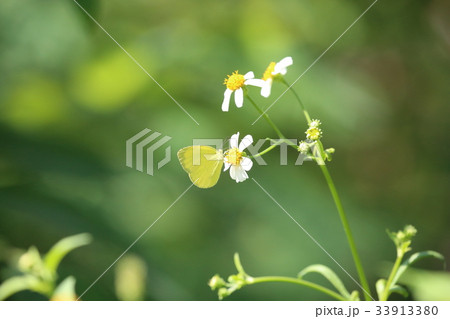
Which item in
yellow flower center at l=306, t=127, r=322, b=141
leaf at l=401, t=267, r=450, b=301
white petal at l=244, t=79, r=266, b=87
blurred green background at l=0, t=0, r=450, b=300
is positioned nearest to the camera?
yellow flower center at l=306, t=127, r=322, b=141

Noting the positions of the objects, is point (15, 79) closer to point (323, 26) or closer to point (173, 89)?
point (173, 89)

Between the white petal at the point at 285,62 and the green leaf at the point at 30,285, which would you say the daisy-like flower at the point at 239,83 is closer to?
the white petal at the point at 285,62

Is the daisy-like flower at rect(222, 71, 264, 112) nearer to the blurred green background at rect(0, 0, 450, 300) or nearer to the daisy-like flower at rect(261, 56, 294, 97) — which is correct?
the daisy-like flower at rect(261, 56, 294, 97)

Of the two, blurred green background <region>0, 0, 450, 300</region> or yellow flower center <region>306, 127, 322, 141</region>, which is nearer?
yellow flower center <region>306, 127, 322, 141</region>

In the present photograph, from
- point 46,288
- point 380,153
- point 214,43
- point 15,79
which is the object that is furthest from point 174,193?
point 46,288

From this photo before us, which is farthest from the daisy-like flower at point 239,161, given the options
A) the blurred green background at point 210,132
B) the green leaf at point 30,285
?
the blurred green background at point 210,132

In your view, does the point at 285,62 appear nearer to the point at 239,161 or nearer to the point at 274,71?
the point at 274,71

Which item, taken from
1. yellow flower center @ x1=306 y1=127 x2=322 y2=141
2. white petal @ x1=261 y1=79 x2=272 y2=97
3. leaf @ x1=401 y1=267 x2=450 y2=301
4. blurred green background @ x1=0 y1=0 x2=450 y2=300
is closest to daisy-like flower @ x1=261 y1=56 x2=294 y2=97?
white petal @ x1=261 y1=79 x2=272 y2=97
